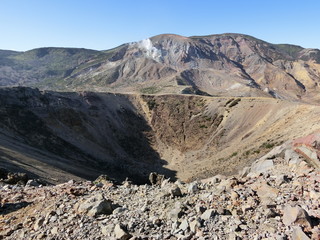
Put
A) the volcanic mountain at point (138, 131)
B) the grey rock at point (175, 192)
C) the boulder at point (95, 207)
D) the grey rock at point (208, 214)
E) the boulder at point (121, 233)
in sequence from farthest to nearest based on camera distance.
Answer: the volcanic mountain at point (138, 131) < the grey rock at point (175, 192) < the boulder at point (95, 207) < the grey rock at point (208, 214) < the boulder at point (121, 233)

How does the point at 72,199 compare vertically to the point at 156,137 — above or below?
above

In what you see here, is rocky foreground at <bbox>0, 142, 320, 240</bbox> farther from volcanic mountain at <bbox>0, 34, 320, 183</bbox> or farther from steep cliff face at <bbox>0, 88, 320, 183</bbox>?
steep cliff face at <bbox>0, 88, 320, 183</bbox>

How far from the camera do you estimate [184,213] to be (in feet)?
32.2

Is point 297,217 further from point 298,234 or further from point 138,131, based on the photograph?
point 138,131

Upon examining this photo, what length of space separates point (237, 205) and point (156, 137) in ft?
223

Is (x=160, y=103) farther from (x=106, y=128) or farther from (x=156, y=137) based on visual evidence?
(x=106, y=128)

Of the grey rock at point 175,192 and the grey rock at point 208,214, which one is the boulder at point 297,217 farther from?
the grey rock at point 175,192

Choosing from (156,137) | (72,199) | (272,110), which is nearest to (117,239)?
(72,199)

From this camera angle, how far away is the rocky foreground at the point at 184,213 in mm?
8453

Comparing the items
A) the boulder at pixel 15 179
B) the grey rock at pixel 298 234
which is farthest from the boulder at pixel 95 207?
the boulder at pixel 15 179

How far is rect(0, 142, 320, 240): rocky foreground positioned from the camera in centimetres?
845

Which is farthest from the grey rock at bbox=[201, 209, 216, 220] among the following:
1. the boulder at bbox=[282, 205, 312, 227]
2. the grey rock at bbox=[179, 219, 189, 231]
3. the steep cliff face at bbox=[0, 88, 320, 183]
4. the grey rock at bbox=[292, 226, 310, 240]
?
the steep cliff face at bbox=[0, 88, 320, 183]

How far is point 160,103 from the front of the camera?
294 feet

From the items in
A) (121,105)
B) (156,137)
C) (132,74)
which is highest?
(132,74)
